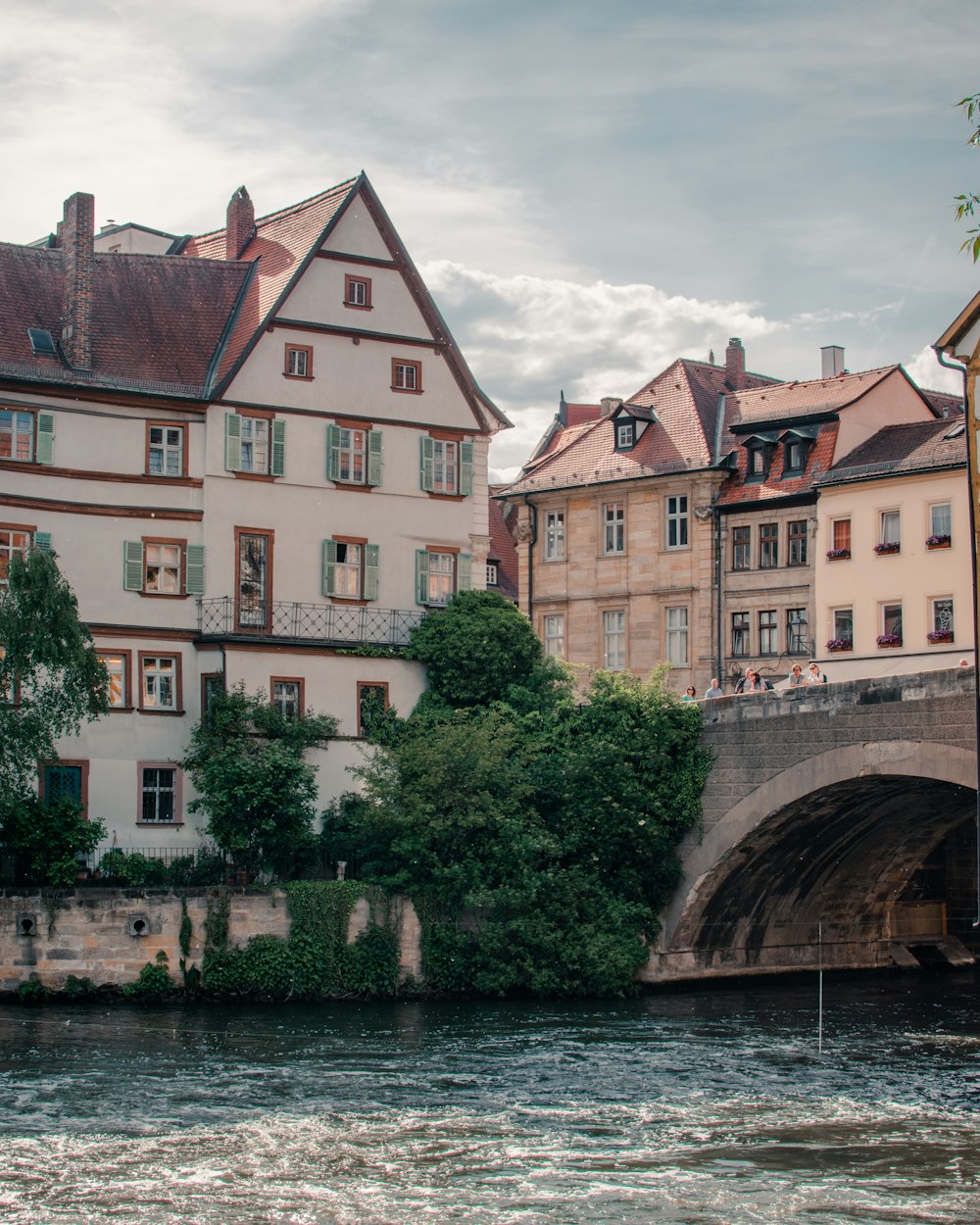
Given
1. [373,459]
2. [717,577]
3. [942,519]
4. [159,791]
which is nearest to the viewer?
[159,791]

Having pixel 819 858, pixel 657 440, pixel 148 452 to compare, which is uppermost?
pixel 657 440

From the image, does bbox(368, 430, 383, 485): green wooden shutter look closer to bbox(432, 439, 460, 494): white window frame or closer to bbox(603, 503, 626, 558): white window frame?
bbox(432, 439, 460, 494): white window frame

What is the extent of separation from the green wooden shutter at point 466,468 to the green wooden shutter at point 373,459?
236 cm

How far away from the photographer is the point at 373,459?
47125mm

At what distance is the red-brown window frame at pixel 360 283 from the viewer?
1857 inches

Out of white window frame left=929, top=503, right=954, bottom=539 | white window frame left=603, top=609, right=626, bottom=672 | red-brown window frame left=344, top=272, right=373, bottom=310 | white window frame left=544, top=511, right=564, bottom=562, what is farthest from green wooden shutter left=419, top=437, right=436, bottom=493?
white window frame left=544, top=511, right=564, bottom=562

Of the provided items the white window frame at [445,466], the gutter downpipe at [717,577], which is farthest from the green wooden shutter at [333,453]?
the gutter downpipe at [717,577]

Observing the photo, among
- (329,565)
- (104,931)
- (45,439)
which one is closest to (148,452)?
(45,439)

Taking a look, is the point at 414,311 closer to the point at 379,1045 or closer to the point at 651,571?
the point at 651,571

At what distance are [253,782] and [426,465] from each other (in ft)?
33.4

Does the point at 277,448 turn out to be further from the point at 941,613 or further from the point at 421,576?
the point at 941,613

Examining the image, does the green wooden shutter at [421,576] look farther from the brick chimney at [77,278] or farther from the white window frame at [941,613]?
the white window frame at [941,613]

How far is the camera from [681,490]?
194ft

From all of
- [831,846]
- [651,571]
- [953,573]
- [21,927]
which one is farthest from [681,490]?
[21,927]
